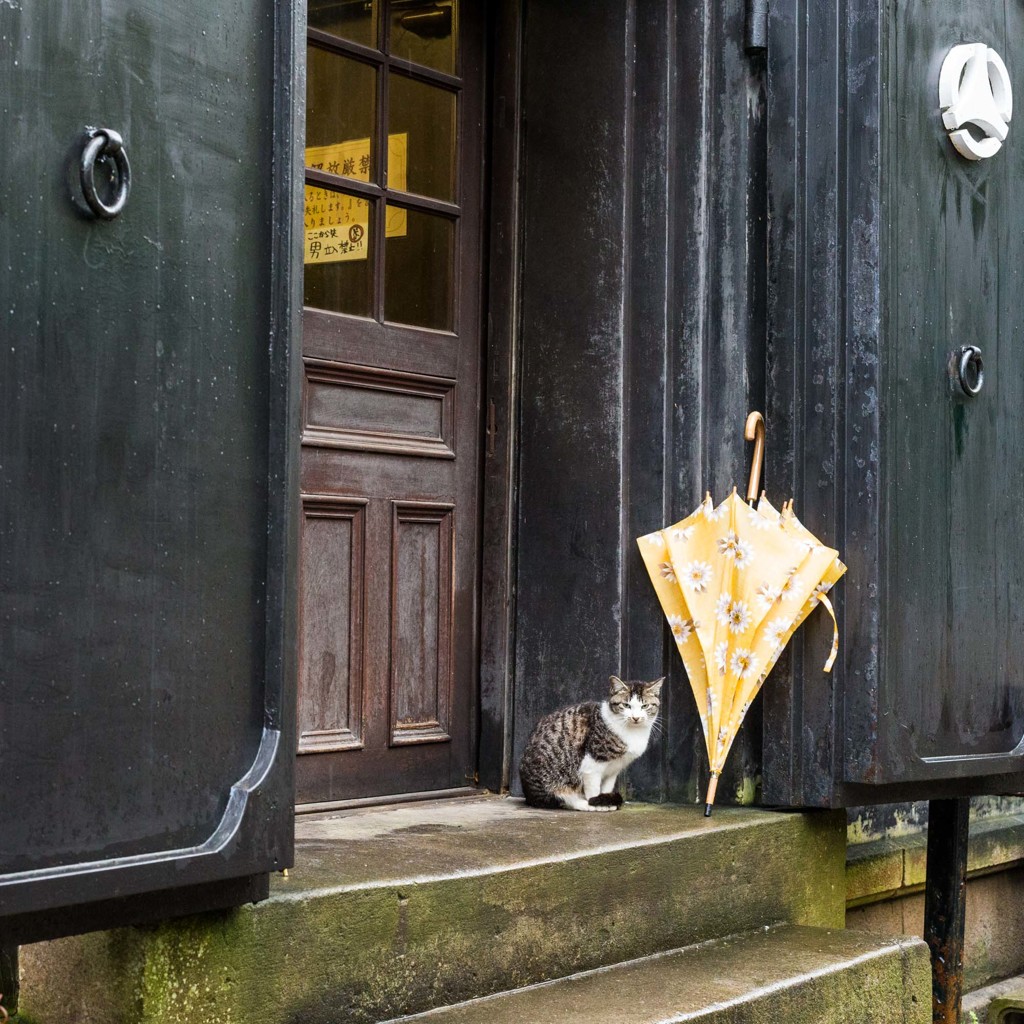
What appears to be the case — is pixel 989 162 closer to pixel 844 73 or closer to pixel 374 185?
pixel 844 73

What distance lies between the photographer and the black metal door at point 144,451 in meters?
2.35

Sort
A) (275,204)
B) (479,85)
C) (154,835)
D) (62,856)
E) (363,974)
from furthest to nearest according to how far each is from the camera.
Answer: (479,85) < (363,974) < (275,204) < (154,835) < (62,856)

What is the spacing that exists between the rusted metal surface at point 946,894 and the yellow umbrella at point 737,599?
95cm

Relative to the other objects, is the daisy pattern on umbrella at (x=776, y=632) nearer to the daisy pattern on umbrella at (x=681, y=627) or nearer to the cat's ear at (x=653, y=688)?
the daisy pattern on umbrella at (x=681, y=627)

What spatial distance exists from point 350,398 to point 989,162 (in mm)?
2299

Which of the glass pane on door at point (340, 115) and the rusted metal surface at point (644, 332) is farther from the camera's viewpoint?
the rusted metal surface at point (644, 332)

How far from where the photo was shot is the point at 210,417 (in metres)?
2.69

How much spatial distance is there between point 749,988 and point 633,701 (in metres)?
0.99

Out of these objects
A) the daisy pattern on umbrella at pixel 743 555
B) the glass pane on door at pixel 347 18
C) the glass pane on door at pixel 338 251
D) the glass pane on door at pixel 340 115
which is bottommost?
the daisy pattern on umbrella at pixel 743 555

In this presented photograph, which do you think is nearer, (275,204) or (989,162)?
(275,204)

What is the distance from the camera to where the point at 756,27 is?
14.7 feet

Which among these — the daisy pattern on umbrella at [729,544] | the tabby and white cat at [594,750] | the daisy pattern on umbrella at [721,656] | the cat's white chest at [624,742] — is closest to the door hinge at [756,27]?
the daisy pattern on umbrella at [729,544]

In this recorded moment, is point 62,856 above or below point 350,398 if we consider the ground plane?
below

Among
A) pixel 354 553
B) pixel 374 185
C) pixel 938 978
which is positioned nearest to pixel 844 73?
pixel 374 185
